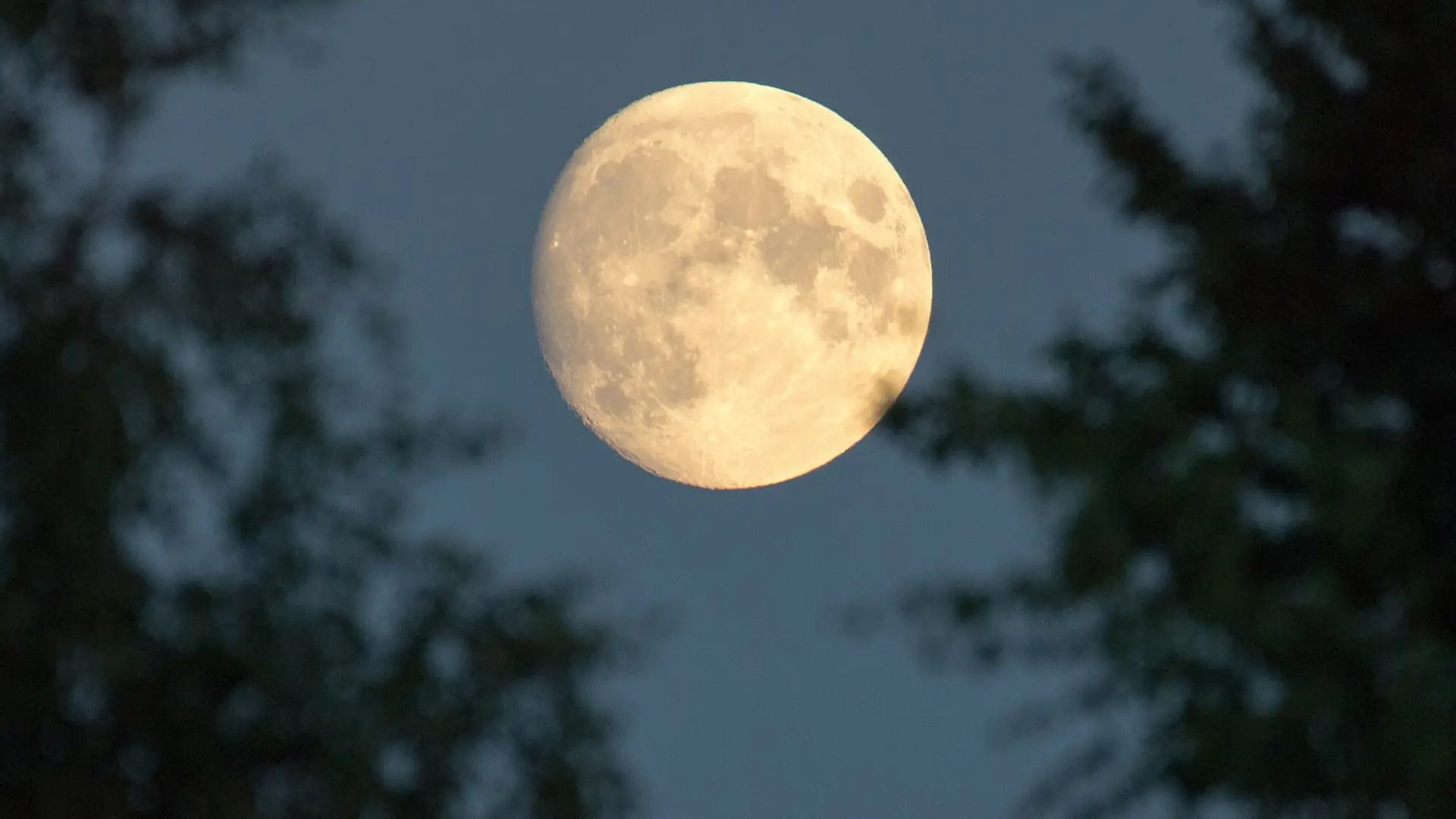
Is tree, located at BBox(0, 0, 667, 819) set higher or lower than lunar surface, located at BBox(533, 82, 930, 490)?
lower

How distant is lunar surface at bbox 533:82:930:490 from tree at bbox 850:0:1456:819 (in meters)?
4.62

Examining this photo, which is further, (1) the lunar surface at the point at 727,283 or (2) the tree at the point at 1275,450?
(1) the lunar surface at the point at 727,283

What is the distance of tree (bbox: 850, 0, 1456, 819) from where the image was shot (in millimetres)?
9383

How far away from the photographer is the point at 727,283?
16.9m

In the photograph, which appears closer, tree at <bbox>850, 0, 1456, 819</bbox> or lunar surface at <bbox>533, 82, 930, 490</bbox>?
tree at <bbox>850, 0, 1456, 819</bbox>

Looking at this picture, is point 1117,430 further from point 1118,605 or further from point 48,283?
point 48,283

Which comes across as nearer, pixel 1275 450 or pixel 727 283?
pixel 1275 450

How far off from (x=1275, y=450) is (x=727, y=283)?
280 inches

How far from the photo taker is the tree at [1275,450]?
30.8ft

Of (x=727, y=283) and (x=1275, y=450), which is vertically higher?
(x=727, y=283)

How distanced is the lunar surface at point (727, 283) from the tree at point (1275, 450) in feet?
15.2

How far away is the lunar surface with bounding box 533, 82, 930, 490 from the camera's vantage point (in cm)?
1695

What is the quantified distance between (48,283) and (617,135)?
7335 millimetres

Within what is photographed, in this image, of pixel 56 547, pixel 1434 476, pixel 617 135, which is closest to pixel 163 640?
pixel 56 547
